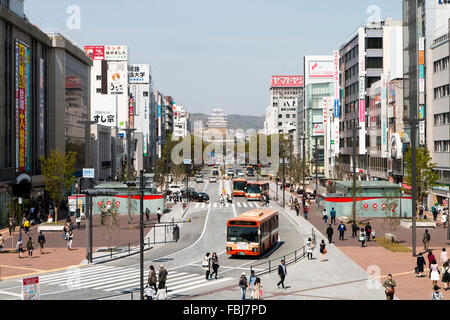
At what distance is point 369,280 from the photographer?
28.0m

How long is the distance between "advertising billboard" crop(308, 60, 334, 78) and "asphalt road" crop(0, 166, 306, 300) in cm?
13322

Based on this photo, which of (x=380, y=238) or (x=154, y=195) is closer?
(x=380, y=238)

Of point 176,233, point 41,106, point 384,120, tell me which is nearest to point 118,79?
point 41,106

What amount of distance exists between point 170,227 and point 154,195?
1311 centimetres

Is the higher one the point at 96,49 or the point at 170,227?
the point at 96,49

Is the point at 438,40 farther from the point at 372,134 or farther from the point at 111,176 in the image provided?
the point at 111,176

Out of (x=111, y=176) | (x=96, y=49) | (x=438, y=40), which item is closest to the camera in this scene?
(x=438, y=40)

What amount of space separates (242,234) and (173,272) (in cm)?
581

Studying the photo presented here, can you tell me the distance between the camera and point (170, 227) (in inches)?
1999

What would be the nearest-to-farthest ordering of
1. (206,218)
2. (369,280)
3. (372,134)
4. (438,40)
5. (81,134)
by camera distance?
(369,280) < (206,218) < (438,40) < (81,134) < (372,134)

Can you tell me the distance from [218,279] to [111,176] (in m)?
86.7

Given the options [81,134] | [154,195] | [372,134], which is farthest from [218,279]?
[372,134]
